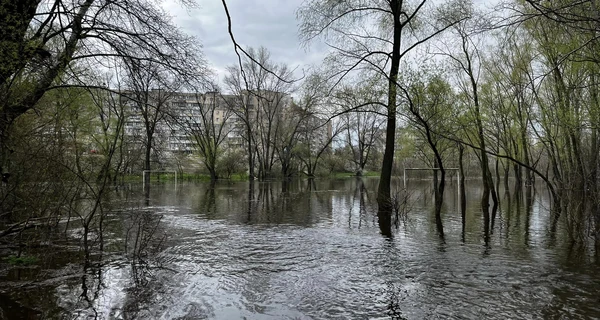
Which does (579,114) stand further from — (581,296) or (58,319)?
(58,319)

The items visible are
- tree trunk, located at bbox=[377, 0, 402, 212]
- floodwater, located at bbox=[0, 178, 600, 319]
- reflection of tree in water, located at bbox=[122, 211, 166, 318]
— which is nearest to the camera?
floodwater, located at bbox=[0, 178, 600, 319]

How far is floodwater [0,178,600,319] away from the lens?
4660 mm

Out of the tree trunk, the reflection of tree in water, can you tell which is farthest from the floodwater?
the tree trunk

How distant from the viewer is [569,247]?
8.11 meters

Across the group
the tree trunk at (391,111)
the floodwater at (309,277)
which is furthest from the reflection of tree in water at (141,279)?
the tree trunk at (391,111)

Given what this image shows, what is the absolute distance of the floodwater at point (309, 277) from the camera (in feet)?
15.3

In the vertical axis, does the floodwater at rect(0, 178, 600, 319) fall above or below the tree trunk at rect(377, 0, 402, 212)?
below

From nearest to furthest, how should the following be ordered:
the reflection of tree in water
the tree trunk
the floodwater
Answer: the floodwater < the reflection of tree in water < the tree trunk

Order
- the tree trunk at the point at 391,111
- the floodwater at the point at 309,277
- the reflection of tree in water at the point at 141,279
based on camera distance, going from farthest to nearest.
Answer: the tree trunk at the point at 391,111 → the reflection of tree in water at the point at 141,279 → the floodwater at the point at 309,277

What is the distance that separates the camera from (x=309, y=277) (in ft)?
19.8

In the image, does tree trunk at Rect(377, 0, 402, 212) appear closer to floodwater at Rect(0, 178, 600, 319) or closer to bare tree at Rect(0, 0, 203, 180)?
floodwater at Rect(0, 178, 600, 319)

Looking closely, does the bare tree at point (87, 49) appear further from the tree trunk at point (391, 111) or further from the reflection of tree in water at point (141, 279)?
the tree trunk at point (391, 111)

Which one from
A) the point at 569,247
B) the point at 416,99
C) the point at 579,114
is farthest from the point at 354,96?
the point at 569,247

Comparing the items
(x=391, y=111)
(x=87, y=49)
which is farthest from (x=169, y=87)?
(x=391, y=111)
